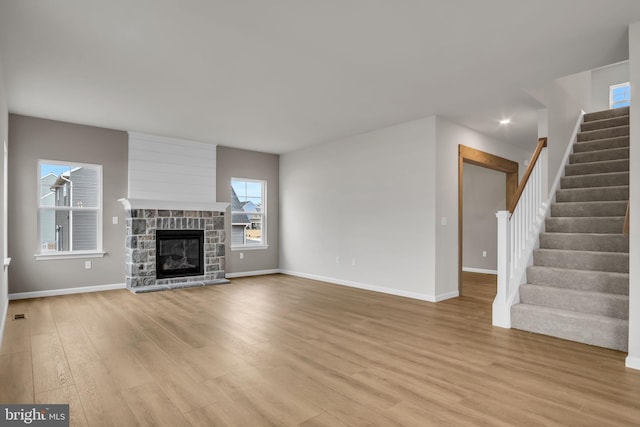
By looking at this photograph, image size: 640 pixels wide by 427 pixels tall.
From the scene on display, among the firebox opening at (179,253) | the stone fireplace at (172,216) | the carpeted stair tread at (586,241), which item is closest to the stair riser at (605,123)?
the carpeted stair tread at (586,241)

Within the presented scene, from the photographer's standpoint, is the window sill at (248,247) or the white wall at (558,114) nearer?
the white wall at (558,114)

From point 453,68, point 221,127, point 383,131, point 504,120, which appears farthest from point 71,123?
point 504,120

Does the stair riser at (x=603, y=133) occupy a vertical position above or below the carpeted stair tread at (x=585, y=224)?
above

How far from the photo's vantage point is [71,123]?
18.2 ft

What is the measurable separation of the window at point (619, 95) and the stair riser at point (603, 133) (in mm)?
3077

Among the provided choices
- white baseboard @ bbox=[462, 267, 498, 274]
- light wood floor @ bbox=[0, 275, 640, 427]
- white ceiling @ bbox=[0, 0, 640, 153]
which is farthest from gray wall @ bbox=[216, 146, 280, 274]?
white baseboard @ bbox=[462, 267, 498, 274]

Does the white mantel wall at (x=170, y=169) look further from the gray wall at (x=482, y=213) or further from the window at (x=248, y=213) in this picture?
the gray wall at (x=482, y=213)

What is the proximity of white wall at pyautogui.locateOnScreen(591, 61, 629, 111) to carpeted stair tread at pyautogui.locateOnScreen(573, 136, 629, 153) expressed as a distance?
2911mm

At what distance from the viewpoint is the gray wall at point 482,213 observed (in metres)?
7.64

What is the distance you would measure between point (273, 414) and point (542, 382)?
1.83 metres

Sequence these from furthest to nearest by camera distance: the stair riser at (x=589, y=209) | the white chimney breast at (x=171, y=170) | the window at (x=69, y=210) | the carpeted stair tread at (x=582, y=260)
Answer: the white chimney breast at (x=171, y=170) < the window at (x=69, y=210) < the stair riser at (x=589, y=209) < the carpeted stair tread at (x=582, y=260)

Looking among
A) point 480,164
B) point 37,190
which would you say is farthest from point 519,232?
point 37,190

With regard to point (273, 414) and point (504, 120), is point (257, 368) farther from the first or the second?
point (504, 120)

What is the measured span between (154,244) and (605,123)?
7.46m
